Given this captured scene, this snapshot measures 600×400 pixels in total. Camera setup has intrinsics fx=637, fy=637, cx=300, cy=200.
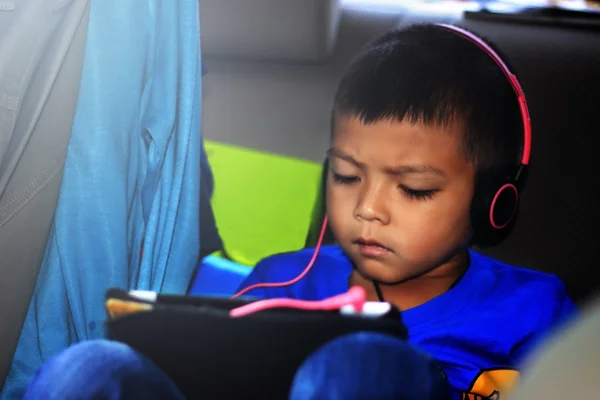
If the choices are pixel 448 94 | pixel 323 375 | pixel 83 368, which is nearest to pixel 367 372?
pixel 323 375

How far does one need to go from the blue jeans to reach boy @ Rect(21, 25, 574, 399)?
0.66 feet

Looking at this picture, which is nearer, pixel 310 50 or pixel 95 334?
pixel 95 334

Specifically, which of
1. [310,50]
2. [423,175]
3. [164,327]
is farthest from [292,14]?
[164,327]

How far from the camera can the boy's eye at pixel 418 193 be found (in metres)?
0.67

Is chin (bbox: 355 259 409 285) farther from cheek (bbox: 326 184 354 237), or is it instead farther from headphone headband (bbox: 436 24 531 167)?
headphone headband (bbox: 436 24 531 167)

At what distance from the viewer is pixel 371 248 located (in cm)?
70

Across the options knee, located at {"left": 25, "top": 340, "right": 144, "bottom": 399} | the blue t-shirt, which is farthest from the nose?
knee, located at {"left": 25, "top": 340, "right": 144, "bottom": 399}

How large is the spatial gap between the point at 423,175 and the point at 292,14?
30 cm

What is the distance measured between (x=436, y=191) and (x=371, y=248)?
Answer: 9cm

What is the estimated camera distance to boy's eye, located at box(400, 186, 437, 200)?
67cm

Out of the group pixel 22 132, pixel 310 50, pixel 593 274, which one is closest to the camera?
pixel 22 132

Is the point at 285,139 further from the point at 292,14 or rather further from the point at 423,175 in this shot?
the point at 423,175

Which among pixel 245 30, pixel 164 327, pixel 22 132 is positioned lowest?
pixel 164 327

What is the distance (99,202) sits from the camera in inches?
27.5
